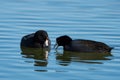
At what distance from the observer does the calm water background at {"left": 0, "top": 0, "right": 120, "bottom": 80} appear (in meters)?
14.7

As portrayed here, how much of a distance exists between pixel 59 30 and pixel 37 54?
274 centimetres

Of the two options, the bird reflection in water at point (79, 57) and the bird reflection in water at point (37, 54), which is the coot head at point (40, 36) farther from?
the bird reflection in water at point (79, 57)

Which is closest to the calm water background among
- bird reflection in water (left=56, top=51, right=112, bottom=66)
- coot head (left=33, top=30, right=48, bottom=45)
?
bird reflection in water (left=56, top=51, right=112, bottom=66)

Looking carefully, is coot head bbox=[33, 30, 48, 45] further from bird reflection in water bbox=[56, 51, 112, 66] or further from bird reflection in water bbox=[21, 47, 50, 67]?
bird reflection in water bbox=[56, 51, 112, 66]

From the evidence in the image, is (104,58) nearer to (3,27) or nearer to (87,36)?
(87,36)

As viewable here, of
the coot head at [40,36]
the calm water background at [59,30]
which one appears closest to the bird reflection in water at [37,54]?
the calm water background at [59,30]

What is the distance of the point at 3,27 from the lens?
68.9 feet

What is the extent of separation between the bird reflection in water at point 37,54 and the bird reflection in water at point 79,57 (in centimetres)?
35

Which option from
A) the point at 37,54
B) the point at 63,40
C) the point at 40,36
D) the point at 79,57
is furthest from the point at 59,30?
the point at 79,57

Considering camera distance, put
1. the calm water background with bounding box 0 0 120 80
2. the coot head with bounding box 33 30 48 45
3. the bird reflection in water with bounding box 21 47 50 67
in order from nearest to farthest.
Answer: the calm water background with bounding box 0 0 120 80 < the bird reflection in water with bounding box 21 47 50 67 < the coot head with bounding box 33 30 48 45

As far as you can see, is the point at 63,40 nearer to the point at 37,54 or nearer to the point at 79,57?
the point at 37,54

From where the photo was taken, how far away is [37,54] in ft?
59.0

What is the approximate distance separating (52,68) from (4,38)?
4.11 m

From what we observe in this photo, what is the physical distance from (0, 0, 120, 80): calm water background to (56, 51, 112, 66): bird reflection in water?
0.08ft
